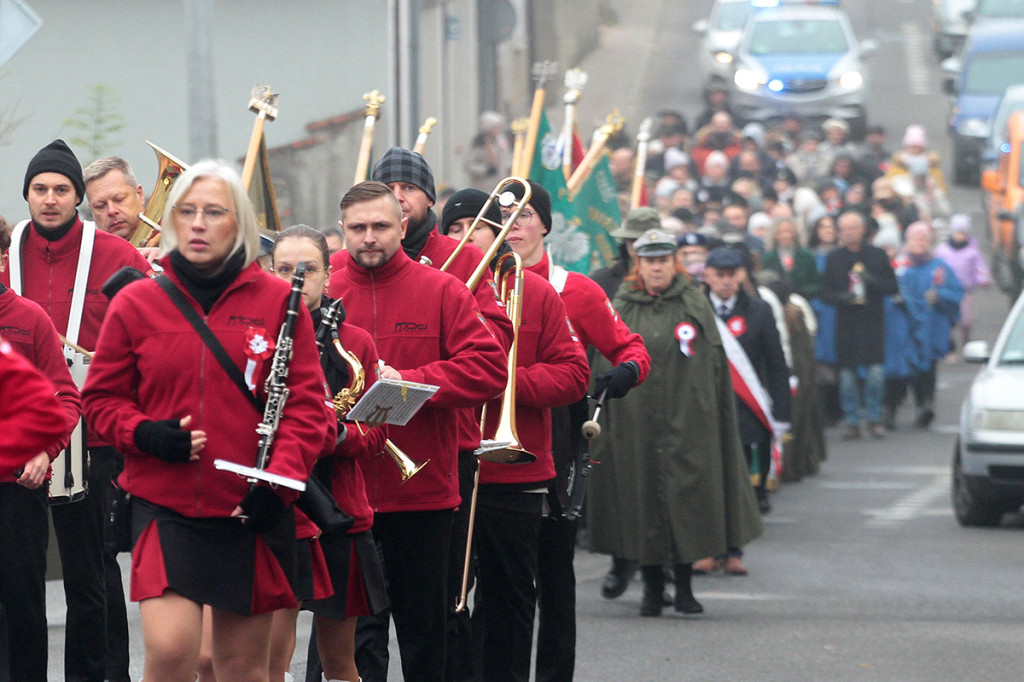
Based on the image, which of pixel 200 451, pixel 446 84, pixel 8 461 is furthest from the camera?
pixel 446 84

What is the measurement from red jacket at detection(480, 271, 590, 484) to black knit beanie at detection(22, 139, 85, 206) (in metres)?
1.67

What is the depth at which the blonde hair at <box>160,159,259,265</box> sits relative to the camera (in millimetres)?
4949

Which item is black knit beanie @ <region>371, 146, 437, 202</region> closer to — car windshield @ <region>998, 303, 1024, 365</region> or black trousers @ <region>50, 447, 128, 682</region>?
black trousers @ <region>50, 447, 128, 682</region>

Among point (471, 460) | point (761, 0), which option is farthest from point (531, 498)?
point (761, 0)

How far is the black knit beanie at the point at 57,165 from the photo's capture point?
6.76m

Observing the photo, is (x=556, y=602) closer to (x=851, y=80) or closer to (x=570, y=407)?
(x=570, y=407)

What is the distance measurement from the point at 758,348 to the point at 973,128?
70.5 feet

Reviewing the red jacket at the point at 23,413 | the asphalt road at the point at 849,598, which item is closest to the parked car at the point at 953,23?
the asphalt road at the point at 849,598

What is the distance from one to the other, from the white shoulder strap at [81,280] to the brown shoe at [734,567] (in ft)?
16.7

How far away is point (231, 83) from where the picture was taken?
17.0 m

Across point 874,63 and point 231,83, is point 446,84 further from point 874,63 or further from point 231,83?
point 874,63

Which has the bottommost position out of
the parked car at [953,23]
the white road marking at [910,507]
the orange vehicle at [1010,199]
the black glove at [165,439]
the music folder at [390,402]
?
the white road marking at [910,507]

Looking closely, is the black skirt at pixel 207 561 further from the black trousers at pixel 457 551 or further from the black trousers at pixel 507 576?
the black trousers at pixel 507 576

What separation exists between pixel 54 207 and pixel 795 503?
8401 millimetres
